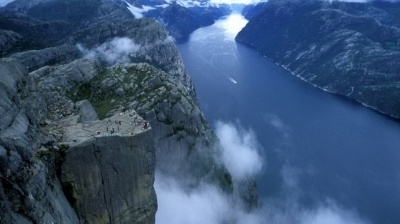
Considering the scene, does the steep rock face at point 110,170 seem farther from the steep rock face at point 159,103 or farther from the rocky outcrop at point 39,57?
the rocky outcrop at point 39,57

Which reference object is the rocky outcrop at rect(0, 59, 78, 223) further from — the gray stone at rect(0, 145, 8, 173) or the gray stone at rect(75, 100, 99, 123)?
the gray stone at rect(75, 100, 99, 123)

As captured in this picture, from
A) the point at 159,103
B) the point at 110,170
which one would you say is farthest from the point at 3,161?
the point at 159,103

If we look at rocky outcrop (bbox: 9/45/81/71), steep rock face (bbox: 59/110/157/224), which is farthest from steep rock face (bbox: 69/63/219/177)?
rocky outcrop (bbox: 9/45/81/71)

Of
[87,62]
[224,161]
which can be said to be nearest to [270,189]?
[224,161]

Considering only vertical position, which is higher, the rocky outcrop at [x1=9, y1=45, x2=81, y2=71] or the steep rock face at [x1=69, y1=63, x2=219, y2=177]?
the steep rock face at [x1=69, y1=63, x2=219, y2=177]

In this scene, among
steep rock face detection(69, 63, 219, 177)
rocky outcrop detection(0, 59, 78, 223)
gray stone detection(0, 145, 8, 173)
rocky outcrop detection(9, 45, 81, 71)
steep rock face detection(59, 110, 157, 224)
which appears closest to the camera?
gray stone detection(0, 145, 8, 173)

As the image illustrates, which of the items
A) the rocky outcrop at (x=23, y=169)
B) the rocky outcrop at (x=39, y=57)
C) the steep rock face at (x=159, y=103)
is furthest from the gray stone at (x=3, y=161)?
the rocky outcrop at (x=39, y=57)

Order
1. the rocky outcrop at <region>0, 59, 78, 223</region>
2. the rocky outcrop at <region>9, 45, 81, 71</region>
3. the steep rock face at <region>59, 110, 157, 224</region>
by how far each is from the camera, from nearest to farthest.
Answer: the rocky outcrop at <region>0, 59, 78, 223</region> < the steep rock face at <region>59, 110, 157, 224</region> < the rocky outcrop at <region>9, 45, 81, 71</region>

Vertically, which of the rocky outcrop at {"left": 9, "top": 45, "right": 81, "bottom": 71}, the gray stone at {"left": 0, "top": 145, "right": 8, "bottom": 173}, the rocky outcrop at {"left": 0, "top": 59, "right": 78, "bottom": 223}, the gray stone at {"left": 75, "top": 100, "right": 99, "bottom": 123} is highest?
the gray stone at {"left": 0, "top": 145, "right": 8, "bottom": 173}

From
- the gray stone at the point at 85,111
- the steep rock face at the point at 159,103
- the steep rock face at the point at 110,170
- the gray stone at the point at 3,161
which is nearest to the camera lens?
the gray stone at the point at 3,161
